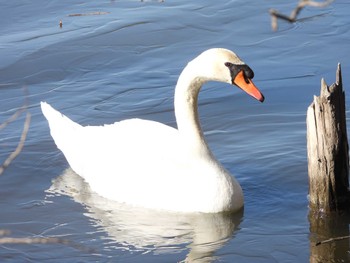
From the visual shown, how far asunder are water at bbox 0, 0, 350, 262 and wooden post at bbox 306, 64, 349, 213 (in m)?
0.22

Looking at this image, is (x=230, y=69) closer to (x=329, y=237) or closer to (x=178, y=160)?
(x=178, y=160)

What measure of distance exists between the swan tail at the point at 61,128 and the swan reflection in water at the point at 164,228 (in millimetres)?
865

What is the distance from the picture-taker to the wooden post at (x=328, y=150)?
658cm

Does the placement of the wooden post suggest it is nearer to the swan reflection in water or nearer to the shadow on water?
the shadow on water

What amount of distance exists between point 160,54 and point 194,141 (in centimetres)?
427

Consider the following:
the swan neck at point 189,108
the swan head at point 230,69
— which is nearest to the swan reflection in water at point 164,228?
the swan neck at point 189,108

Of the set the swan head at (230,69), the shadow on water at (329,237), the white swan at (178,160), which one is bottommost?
the shadow on water at (329,237)

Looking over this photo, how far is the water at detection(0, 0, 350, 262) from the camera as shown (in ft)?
22.8

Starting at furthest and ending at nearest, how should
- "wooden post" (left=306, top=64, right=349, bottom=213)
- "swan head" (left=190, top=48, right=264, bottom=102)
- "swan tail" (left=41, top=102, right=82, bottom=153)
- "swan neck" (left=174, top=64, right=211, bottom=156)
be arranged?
"swan tail" (left=41, top=102, right=82, bottom=153) < "swan neck" (left=174, top=64, right=211, bottom=156) < "swan head" (left=190, top=48, right=264, bottom=102) < "wooden post" (left=306, top=64, right=349, bottom=213)

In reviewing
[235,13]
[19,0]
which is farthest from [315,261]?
[19,0]

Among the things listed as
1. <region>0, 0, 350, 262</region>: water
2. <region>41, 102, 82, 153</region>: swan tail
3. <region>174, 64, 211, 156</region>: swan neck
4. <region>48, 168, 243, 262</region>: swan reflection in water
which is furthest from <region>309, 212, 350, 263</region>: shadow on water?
<region>41, 102, 82, 153</region>: swan tail

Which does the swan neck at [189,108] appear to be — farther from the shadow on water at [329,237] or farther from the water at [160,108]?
the shadow on water at [329,237]

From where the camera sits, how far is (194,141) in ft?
24.3

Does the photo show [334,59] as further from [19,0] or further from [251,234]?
[19,0]
